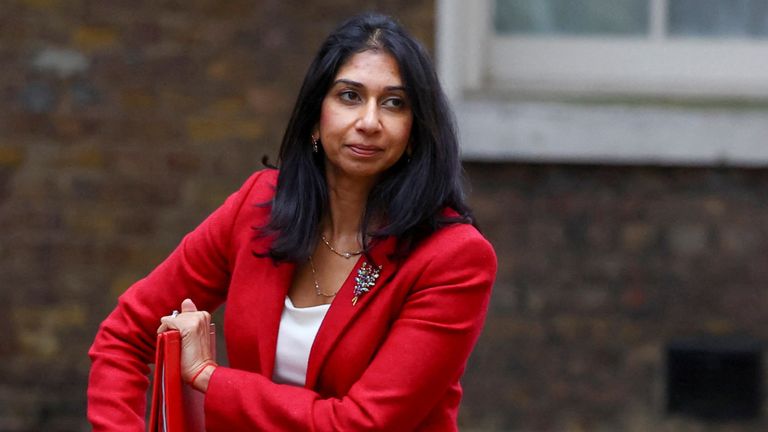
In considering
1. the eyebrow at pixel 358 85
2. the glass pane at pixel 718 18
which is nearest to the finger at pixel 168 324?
the eyebrow at pixel 358 85

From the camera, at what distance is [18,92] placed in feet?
18.9

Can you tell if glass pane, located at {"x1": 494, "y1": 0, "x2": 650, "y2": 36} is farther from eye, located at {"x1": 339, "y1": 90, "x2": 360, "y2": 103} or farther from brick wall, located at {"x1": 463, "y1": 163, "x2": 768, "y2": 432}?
eye, located at {"x1": 339, "y1": 90, "x2": 360, "y2": 103}

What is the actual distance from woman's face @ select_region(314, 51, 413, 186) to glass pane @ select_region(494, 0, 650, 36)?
10.5 ft

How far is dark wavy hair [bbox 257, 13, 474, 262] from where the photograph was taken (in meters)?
2.87

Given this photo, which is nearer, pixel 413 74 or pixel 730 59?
pixel 413 74

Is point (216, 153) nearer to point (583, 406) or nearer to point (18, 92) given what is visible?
point (18, 92)

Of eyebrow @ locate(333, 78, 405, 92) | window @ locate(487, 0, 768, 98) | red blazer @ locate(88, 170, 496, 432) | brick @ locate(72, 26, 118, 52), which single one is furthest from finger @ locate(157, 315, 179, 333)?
window @ locate(487, 0, 768, 98)

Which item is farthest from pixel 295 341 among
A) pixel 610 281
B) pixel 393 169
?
pixel 610 281

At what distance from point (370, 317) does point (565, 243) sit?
2.98 meters

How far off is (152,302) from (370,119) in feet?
2.10

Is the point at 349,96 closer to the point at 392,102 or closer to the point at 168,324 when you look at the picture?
the point at 392,102

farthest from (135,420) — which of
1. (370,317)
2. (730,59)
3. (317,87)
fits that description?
(730,59)

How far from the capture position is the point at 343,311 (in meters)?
2.89

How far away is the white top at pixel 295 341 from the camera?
2.93 m
